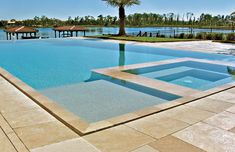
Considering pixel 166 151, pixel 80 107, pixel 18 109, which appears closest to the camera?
pixel 166 151

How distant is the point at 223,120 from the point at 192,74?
212 inches

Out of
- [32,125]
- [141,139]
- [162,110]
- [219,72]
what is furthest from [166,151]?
[219,72]

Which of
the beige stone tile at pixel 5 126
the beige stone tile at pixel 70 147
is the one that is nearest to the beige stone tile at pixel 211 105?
the beige stone tile at pixel 70 147

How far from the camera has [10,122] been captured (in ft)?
13.4

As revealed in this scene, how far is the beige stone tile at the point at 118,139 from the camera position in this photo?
11.0 ft

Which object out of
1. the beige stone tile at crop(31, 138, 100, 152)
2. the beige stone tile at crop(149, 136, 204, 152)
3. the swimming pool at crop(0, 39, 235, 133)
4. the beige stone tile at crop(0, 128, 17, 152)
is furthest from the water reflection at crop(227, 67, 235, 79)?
the beige stone tile at crop(0, 128, 17, 152)

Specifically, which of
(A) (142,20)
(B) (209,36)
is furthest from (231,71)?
(A) (142,20)

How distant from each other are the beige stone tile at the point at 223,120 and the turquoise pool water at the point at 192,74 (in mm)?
3005

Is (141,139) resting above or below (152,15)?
below

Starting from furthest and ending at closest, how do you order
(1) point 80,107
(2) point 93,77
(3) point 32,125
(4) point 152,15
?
(4) point 152,15 → (2) point 93,77 → (1) point 80,107 → (3) point 32,125

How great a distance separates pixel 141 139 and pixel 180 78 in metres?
5.67

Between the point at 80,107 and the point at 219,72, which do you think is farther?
the point at 219,72

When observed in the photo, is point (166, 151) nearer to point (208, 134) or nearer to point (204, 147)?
point (204, 147)

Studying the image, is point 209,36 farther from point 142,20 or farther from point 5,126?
point 142,20
